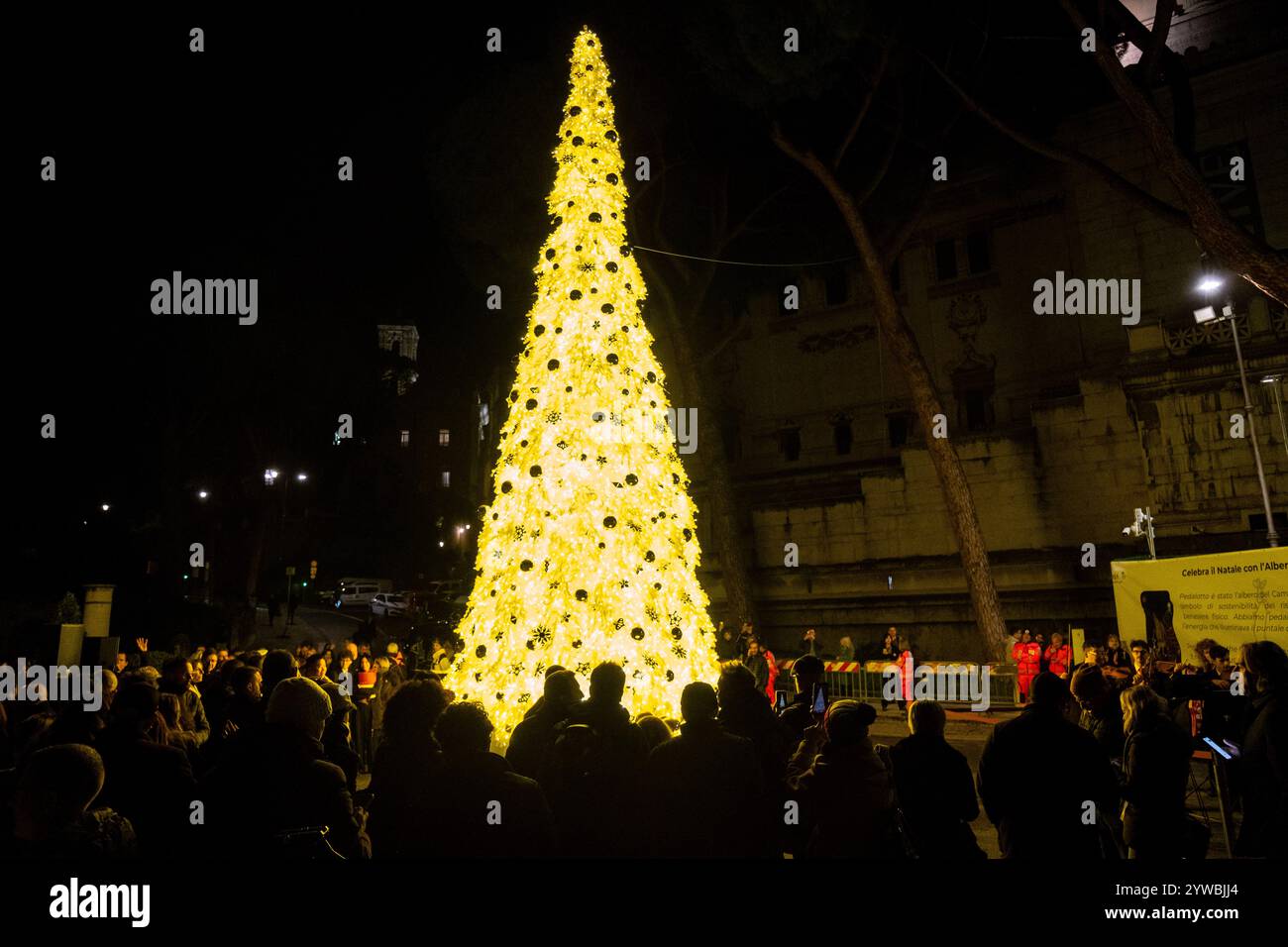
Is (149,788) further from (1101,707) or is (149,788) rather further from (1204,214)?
(1204,214)

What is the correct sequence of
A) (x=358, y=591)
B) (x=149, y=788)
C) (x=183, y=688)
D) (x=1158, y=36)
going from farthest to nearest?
(x=358, y=591) < (x=1158, y=36) < (x=183, y=688) < (x=149, y=788)

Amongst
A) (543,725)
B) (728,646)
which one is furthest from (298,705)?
(728,646)

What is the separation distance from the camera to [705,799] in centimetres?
395

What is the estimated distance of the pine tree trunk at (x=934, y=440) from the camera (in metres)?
16.0

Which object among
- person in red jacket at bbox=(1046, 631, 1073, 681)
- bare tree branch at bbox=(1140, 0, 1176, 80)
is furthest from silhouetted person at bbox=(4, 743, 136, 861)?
bare tree branch at bbox=(1140, 0, 1176, 80)

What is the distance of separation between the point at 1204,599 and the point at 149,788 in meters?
14.1

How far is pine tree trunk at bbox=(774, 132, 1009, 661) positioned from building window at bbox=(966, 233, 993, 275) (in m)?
7.98

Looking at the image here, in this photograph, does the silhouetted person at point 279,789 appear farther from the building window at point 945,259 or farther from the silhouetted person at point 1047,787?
the building window at point 945,259

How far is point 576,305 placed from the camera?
9.19 metres

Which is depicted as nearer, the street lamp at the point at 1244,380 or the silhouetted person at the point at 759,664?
the silhouetted person at the point at 759,664

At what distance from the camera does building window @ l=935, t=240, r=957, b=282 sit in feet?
80.4

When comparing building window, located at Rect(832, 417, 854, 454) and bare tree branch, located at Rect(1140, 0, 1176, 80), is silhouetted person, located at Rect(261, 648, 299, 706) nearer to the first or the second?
bare tree branch, located at Rect(1140, 0, 1176, 80)

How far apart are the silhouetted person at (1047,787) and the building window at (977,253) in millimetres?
22655

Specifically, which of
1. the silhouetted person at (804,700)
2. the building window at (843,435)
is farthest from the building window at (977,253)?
the silhouetted person at (804,700)
